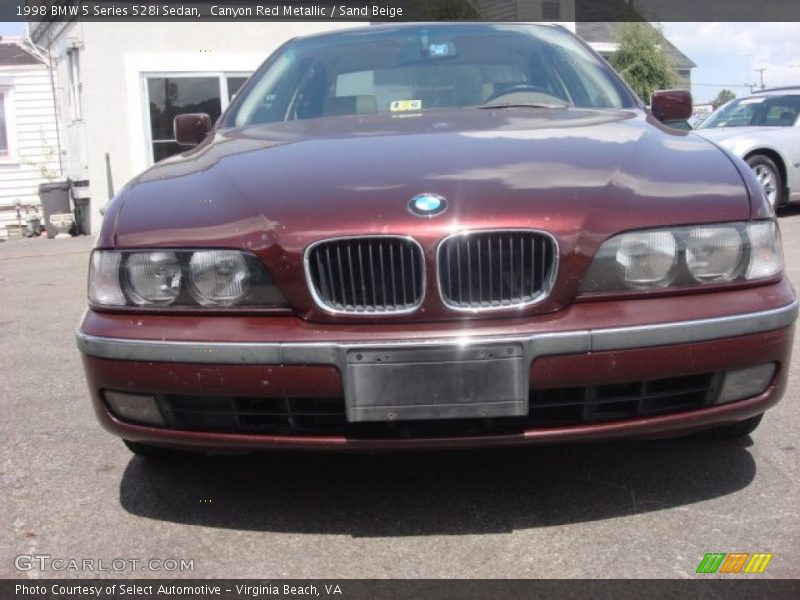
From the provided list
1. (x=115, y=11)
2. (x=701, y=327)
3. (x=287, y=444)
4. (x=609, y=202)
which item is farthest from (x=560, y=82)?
(x=115, y=11)

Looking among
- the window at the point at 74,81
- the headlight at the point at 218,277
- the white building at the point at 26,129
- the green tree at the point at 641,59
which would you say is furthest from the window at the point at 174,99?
the green tree at the point at 641,59

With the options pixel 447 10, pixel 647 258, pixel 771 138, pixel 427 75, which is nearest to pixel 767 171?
pixel 771 138

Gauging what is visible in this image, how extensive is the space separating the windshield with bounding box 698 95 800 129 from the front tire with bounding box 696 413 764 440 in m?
9.22

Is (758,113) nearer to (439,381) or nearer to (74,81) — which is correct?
(74,81)

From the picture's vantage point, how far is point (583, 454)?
3.12 meters

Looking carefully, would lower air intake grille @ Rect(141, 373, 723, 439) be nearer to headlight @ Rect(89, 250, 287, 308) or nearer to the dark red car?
the dark red car

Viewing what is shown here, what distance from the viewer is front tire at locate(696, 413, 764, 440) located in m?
2.99

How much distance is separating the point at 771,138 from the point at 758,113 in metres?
0.91

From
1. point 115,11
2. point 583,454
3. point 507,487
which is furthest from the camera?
point 115,11

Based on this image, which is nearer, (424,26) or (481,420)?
(481,420)

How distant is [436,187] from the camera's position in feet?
8.16

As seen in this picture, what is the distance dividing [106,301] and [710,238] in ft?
5.69

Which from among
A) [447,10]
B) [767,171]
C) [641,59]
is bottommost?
[767,171]

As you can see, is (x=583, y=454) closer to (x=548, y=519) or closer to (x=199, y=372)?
(x=548, y=519)
